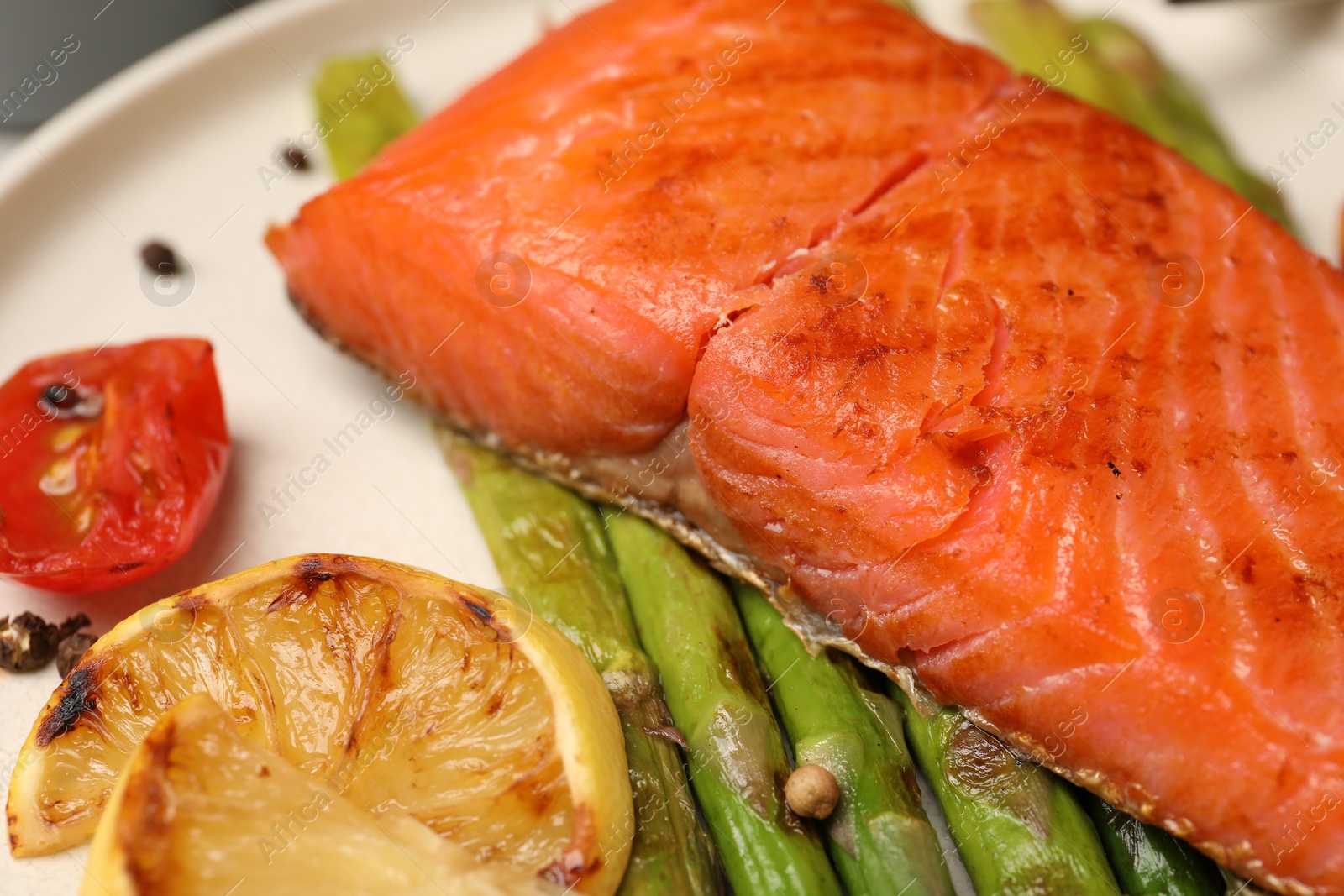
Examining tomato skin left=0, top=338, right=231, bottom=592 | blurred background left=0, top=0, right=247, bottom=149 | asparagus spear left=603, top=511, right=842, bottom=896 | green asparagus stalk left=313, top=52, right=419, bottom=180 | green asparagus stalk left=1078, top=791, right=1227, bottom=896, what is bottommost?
green asparagus stalk left=1078, top=791, right=1227, bottom=896

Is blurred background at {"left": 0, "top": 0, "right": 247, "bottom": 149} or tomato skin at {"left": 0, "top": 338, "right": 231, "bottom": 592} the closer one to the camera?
tomato skin at {"left": 0, "top": 338, "right": 231, "bottom": 592}

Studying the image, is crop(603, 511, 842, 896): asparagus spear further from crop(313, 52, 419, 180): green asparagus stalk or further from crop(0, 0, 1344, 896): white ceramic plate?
crop(313, 52, 419, 180): green asparagus stalk

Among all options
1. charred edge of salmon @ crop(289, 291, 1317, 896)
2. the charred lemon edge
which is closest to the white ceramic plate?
charred edge of salmon @ crop(289, 291, 1317, 896)

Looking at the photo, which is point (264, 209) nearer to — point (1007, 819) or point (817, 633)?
point (817, 633)

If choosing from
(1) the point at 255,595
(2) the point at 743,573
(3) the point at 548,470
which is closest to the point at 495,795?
(1) the point at 255,595

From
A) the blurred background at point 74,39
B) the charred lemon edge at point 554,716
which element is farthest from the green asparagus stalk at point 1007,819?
the blurred background at point 74,39

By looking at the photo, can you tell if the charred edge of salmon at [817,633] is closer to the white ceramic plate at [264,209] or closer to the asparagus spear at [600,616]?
the asparagus spear at [600,616]

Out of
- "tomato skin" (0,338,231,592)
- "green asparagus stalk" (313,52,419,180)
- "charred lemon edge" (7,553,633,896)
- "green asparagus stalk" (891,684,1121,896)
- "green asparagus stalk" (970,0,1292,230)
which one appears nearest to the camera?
"charred lemon edge" (7,553,633,896)

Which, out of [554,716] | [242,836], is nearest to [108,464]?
[242,836]
